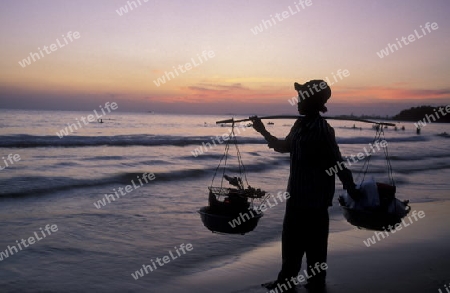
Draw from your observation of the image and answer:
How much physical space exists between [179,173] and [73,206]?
6056 millimetres

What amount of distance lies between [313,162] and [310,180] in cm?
13

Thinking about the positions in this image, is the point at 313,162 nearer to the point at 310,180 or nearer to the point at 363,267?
the point at 310,180

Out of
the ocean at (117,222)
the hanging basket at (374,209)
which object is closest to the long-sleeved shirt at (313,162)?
the hanging basket at (374,209)

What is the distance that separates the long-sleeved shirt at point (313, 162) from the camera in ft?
9.10

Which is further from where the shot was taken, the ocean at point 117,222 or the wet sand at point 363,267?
the ocean at point 117,222

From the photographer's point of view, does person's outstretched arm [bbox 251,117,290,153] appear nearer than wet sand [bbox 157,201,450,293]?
Yes

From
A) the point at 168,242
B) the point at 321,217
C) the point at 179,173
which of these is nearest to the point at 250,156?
the point at 179,173

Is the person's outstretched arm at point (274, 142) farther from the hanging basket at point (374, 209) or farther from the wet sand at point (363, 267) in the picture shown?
the wet sand at point (363, 267)

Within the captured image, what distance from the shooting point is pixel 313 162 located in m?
2.81

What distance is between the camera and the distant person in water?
279 centimetres

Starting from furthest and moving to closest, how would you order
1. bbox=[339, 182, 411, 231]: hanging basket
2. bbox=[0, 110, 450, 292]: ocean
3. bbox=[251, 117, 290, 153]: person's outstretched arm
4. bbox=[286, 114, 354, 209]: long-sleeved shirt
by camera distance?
bbox=[0, 110, 450, 292]: ocean, bbox=[339, 182, 411, 231]: hanging basket, bbox=[251, 117, 290, 153]: person's outstretched arm, bbox=[286, 114, 354, 209]: long-sleeved shirt

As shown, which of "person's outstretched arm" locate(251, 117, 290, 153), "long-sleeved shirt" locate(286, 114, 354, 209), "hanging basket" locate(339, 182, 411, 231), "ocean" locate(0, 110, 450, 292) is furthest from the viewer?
"ocean" locate(0, 110, 450, 292)

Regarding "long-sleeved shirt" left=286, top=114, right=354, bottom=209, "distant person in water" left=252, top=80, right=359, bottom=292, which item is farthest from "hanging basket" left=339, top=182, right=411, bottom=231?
"long-sleeved shirt" left=286, top=114, right=354, bottom=209

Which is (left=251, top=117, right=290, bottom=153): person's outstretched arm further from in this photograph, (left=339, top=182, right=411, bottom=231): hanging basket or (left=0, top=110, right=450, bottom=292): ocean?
(left=0, top=110, right=450, bottom=292): ocean
